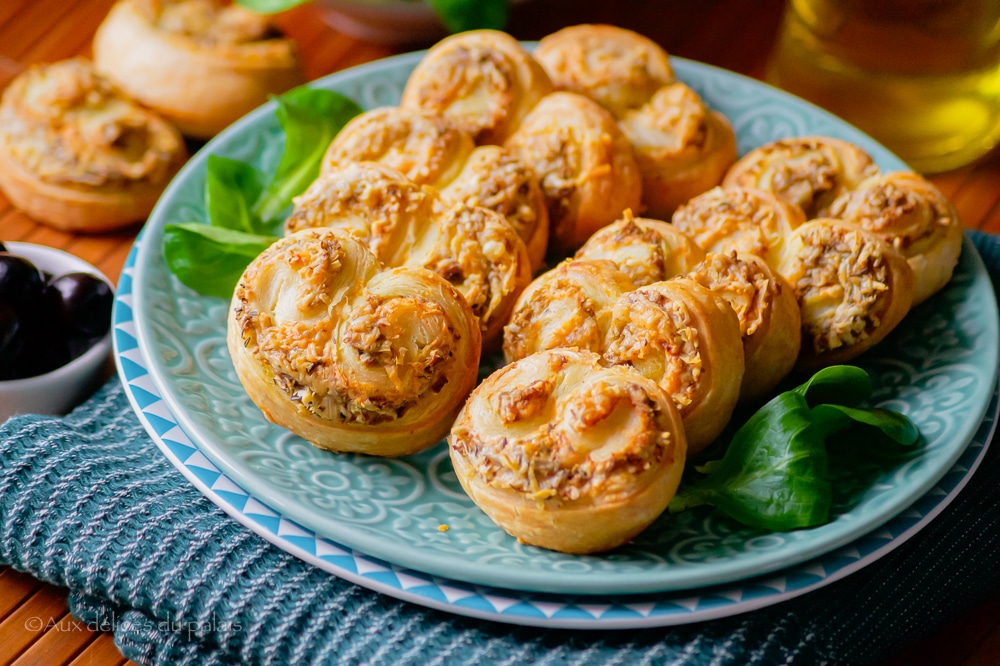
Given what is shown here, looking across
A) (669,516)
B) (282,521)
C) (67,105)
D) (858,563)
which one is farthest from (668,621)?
(67,105)

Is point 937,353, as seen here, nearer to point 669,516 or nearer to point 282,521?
point 669,516

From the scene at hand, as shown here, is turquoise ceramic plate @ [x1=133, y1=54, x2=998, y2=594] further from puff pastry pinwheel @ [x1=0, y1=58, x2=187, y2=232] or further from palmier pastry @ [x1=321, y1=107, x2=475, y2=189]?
palmier pastry @ [x1=321, y1=107, x2=475, y2=189]

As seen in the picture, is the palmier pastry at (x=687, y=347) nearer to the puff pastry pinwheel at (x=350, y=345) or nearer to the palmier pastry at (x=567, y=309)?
the palmier pastry at (x=567, y=309)

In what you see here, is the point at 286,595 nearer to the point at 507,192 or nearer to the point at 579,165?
the point at 507,192

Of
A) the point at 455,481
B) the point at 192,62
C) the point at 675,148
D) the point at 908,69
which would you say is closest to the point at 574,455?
the point at 455,481

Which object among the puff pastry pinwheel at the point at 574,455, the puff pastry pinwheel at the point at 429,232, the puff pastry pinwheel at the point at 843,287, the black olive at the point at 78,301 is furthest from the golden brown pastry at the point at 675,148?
the black olive at the point at 78,301

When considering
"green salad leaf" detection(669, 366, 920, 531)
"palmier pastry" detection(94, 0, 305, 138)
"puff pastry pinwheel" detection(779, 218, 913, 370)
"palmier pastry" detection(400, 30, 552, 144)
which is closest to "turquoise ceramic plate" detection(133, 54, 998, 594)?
"green salad leaf" detection(669, 366, 920, 531)
